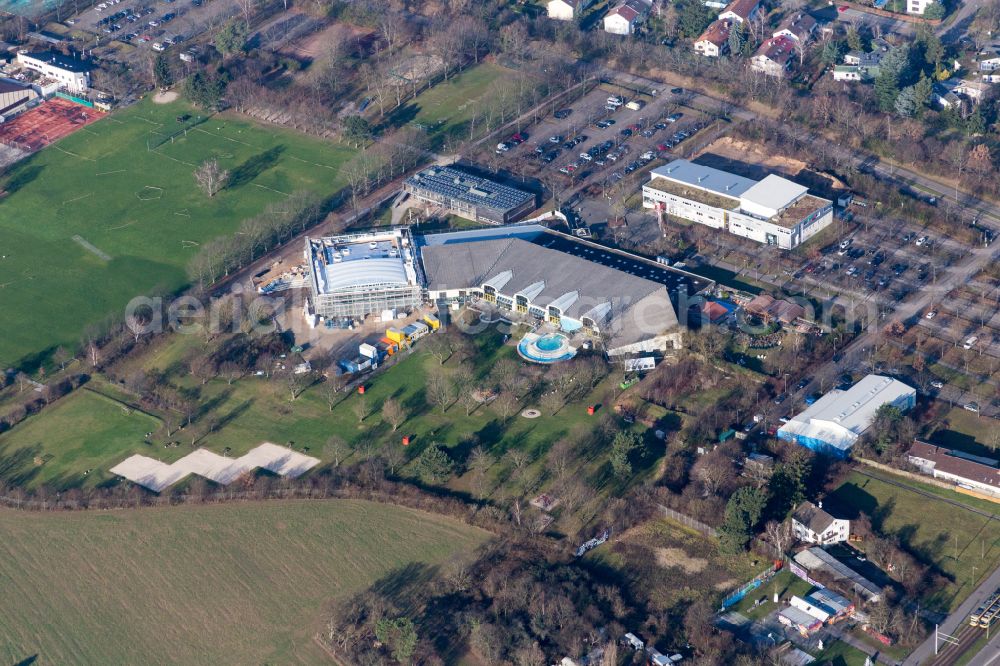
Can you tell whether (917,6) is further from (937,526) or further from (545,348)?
(937,526)

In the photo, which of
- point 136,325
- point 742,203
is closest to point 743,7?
point 742,203

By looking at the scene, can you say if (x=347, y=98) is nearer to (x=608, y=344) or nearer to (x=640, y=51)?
(x=640, y=51)

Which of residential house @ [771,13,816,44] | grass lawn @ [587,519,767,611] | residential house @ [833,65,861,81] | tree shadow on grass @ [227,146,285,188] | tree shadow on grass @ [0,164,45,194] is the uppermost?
residential house @ [771,13,816,44]

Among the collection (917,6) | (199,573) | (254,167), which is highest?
(917,6)

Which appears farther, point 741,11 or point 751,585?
point 741,11

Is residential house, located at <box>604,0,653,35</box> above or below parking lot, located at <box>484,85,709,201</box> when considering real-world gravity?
above

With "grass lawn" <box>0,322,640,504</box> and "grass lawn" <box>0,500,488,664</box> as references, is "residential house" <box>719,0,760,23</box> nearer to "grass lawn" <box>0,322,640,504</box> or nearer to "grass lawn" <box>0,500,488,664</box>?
"grass lawn" <box>0,322,640,504</box>

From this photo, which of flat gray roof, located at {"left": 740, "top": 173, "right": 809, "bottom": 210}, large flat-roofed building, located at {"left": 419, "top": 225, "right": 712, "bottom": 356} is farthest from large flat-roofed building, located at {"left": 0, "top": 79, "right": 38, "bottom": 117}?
flat gray roof, located at {"left": 740, "top": 173, "right": 809, "bottom": 210}

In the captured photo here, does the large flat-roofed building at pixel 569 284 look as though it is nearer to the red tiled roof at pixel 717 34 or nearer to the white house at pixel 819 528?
the white house at pixel 819 528

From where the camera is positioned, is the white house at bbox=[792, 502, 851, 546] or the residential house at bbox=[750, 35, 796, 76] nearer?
the white house at bbox=[792, 502, 851, 546]
